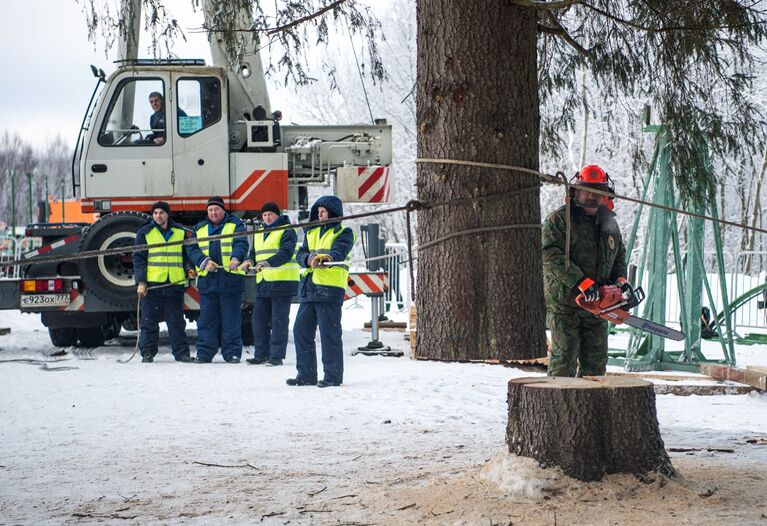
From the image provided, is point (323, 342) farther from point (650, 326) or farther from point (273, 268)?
point (650, 326)

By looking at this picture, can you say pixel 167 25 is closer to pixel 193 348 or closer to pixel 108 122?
pixel 108 122

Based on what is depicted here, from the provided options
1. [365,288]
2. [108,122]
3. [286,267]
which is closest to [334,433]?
[286,267]

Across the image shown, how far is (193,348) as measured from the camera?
45.2ft

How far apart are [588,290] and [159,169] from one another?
23.1 feet

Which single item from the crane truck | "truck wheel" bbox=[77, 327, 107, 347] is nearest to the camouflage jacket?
the crane truck

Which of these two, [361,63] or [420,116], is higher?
[361,63]

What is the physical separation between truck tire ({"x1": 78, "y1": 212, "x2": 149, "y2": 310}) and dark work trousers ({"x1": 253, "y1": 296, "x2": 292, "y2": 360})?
1.65 m

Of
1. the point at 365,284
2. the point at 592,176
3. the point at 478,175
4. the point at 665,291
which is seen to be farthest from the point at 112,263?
the point at 478,175

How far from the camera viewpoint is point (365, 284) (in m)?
12.9

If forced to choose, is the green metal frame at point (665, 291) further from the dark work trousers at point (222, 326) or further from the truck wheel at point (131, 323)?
the truck wheel at point (131, 323)

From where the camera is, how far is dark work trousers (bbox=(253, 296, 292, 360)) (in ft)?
37.1

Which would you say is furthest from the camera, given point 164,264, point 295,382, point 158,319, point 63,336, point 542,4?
point 63,336

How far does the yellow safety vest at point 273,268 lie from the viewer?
11.2 metres

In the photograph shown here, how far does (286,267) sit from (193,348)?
3099 mm
